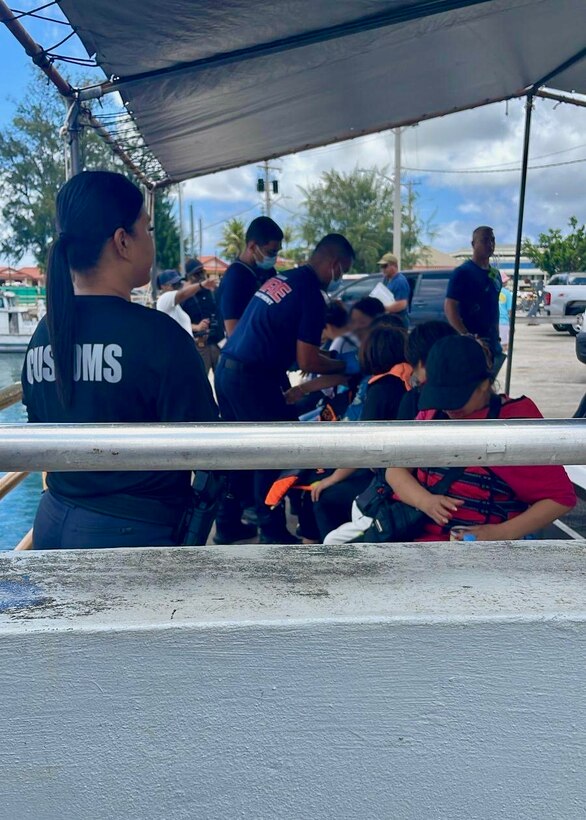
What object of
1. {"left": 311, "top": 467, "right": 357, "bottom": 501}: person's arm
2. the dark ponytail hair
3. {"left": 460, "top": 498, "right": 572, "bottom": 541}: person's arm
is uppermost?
the dark ponytail hair

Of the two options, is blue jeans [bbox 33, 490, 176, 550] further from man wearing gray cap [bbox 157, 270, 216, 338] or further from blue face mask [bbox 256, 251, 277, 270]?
man wearing gray cap [bbox 157, 270, 216, 338]

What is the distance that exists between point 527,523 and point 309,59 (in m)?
2.46

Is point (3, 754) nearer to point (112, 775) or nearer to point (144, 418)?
point (112, 775)

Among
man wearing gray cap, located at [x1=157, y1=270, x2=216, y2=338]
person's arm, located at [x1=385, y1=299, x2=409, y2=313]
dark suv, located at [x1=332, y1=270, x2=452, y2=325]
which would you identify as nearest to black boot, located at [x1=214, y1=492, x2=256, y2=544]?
man wearing gray cap, located at [x1=157, y1=270, x2=216, y2=338]

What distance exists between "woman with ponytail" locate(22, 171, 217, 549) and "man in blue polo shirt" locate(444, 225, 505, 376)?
4.19m

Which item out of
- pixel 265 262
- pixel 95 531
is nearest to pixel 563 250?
pixel 265 262

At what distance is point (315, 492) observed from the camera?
346 cm

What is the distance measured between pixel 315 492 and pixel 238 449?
2265mm

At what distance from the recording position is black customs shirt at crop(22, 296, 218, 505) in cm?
162

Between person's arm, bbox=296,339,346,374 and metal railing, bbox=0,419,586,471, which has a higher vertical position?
metal railing, bbox=0,419,586,471

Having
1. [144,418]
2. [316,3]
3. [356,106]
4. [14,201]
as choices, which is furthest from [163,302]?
[14,201]

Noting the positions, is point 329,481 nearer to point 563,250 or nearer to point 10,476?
point 10,476

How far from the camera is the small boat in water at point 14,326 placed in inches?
427

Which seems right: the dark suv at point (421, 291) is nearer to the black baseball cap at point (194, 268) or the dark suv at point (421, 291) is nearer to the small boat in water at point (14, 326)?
the black baseball cap at point (194, 268)
